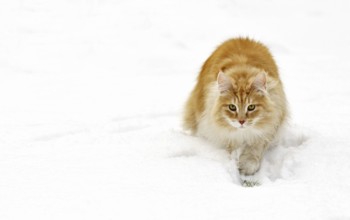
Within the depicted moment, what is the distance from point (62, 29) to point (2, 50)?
1.17m

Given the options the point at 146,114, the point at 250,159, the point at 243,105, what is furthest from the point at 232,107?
the point at 146,114

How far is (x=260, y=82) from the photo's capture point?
3.67 m

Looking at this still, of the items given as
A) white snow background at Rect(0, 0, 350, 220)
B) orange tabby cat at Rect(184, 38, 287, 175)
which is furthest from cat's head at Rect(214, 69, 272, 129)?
white snow background at Rect(0, 0, 350, 220)

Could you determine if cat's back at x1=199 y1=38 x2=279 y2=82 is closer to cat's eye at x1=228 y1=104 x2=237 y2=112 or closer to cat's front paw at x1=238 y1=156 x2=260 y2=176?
cat's eye at x1=228 y1=104 x2=237 y2=112

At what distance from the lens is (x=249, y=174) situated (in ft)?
12.5

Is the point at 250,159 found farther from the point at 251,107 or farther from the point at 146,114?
the point at 146,114

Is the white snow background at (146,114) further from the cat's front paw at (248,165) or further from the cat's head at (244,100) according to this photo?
the cat's head at (244,100)

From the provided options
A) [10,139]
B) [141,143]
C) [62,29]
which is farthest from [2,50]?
[141,143]

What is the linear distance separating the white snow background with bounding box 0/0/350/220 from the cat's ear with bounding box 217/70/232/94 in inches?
21.5

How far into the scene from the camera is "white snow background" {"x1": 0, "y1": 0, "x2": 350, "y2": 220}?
122 inches

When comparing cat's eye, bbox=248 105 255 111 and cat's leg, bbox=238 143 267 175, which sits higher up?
cat's eye, bbox=248 105 255 111

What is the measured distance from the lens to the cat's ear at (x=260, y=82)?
364cm

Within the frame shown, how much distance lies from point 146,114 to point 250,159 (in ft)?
5.09

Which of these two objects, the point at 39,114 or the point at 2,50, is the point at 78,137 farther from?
the point at 2,50
